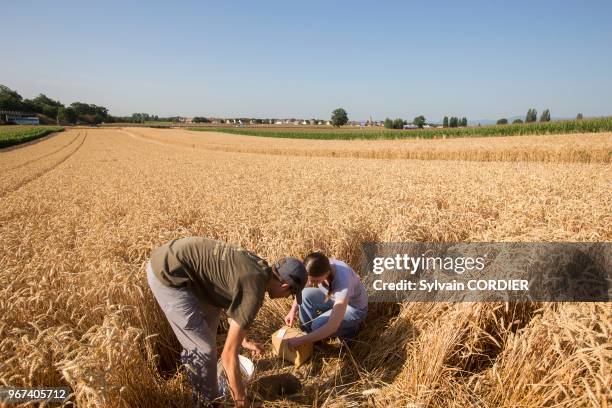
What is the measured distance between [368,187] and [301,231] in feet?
17.3

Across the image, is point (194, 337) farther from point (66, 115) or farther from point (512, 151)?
point (66, 115)

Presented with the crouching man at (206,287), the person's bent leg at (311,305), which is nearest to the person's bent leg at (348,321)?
the person's bent leg at (311,305)

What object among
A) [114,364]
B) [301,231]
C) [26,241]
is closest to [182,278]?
[114,364]

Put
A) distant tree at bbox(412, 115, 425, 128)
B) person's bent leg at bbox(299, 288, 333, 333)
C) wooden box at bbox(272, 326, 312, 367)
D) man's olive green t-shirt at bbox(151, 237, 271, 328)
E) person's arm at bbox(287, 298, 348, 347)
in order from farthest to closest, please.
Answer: distant tree at bbox(412, 115, 425, 128) → person's bent leg at bbox(299, 288, 333, 333) → wooden box at bbox(272, 326, 312, 367) → person's arm at bbox(287, 298, 348, 347) → man's olive green t-shirt at bbox(151, 237, 271, 328)

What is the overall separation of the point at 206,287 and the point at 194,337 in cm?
47

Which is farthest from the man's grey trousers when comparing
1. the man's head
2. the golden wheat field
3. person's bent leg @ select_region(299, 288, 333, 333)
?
person's bent leg @ select_region(299, 288, 333, 333)

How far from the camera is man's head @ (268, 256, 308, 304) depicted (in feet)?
9.51

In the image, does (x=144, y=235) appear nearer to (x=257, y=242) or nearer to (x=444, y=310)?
(x=257, y=242)

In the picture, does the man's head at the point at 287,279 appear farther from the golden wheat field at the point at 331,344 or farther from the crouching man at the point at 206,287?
the golden wheat field at the point at 331,344

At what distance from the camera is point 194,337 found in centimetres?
311

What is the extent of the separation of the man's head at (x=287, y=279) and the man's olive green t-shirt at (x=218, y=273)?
15 cm

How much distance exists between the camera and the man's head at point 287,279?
9.51ft

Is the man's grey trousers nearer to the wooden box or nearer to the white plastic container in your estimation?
the white plastic container

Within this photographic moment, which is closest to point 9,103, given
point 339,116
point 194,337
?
point 339,116
